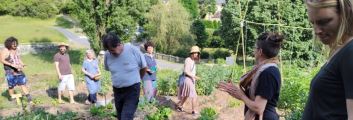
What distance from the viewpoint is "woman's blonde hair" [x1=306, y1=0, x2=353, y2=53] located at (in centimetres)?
150

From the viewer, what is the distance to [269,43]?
310cm

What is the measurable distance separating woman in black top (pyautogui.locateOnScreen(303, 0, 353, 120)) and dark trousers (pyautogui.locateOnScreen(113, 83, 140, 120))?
151 inches

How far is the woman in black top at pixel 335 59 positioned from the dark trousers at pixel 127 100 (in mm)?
3831

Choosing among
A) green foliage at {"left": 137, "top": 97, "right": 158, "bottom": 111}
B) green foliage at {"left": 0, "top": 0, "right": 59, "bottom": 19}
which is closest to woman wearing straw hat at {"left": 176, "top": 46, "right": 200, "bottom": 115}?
green foliage at {"left": 137, "top": 97, "right": 158, "bottom": 111}

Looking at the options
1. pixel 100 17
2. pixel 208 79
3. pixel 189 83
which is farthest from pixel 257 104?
pixel 100 17

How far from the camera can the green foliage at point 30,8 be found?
173 ft

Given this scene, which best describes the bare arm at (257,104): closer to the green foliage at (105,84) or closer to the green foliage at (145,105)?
the green foliage at (145,105)

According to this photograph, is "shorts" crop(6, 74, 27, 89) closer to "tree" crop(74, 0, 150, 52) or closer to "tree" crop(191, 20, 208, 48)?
"tree" crop(74, 0, 150, 52)

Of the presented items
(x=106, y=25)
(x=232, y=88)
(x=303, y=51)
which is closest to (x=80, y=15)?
(x=106, y=25)

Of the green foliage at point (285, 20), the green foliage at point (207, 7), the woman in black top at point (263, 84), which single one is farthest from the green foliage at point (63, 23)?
the woman in black top at point (263, 84)

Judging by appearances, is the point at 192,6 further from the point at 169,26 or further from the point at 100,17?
the point at 100,17

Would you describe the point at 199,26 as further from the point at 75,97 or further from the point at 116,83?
the point at 116,83

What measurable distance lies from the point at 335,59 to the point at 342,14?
17 cm

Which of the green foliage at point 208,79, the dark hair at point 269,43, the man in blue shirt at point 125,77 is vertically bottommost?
the green foliage at point 208,79
